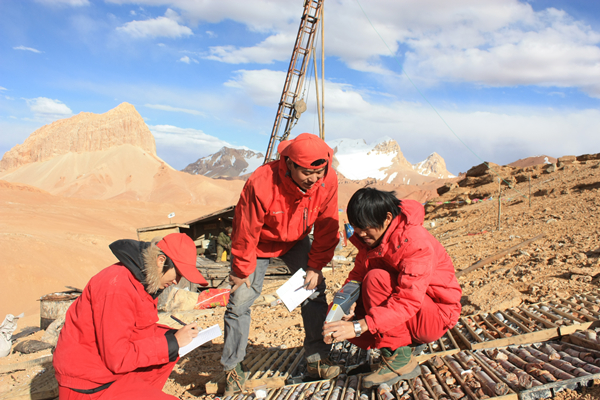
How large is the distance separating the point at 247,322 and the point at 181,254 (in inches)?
36.7

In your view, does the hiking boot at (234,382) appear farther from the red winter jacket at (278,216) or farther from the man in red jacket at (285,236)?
the red winter jacket at (278,216)

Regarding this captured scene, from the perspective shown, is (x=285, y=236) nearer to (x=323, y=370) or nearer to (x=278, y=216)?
(x=278, y=216)

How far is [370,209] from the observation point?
2268 mm

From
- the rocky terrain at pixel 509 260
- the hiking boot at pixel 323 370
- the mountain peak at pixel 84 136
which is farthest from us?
the mountain peak at pixel 84 136

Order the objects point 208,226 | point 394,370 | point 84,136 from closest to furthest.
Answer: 1. point 394,370
2. point 208,226
3. point 84,136

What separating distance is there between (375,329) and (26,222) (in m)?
21.3

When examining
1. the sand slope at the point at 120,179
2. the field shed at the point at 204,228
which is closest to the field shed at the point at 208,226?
the field shed at the point at 204,228

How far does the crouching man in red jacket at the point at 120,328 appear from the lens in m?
1.98

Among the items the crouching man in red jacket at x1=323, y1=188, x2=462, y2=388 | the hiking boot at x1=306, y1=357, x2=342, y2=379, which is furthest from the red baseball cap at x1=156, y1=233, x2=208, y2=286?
the hiking boot at x1=306, y1=357, x2=342, y2=379

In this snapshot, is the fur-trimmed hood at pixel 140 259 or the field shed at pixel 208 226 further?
the field shed at pixel 208 226

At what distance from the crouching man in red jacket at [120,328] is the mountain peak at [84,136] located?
6323cm

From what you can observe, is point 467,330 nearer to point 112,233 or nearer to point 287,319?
point 287,319

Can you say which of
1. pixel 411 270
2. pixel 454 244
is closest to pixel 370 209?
pixel 411 270

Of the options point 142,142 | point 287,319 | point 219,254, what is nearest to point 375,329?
point 287,319
